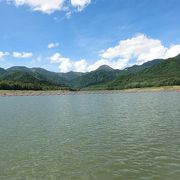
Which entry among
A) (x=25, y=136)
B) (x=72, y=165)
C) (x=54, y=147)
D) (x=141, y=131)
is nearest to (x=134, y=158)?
(x=72, y=165)

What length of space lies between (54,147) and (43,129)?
Result: 12.6 m

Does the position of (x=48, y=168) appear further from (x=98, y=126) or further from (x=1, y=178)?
(x=98, y=126)

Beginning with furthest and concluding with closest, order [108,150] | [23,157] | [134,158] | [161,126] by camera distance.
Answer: [161,126] < [108,150] < [23,157] < [134,158]

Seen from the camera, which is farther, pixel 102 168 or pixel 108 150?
pixel 108 150

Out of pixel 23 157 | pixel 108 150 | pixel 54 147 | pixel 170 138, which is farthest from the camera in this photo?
pixel 170 138

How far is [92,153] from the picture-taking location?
26.5m

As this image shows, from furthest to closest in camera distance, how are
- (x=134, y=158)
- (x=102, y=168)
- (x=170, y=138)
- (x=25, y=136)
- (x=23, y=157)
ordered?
(x=25, y=136) → (x=170, y=138) → (x=23, y=157) → (x=134, y=158) → (x=102, y=168)

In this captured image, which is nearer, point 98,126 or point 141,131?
point 141,131

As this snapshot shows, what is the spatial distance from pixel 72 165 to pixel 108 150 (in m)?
5.40

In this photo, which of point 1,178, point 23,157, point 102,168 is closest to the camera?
point 1,178

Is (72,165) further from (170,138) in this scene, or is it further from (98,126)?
(98,126)

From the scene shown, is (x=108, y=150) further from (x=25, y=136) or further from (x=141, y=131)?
(x=25, y=136)

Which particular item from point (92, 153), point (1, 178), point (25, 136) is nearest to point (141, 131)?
point (92, 153)

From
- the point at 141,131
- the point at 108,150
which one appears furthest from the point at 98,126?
the point at 108,150
